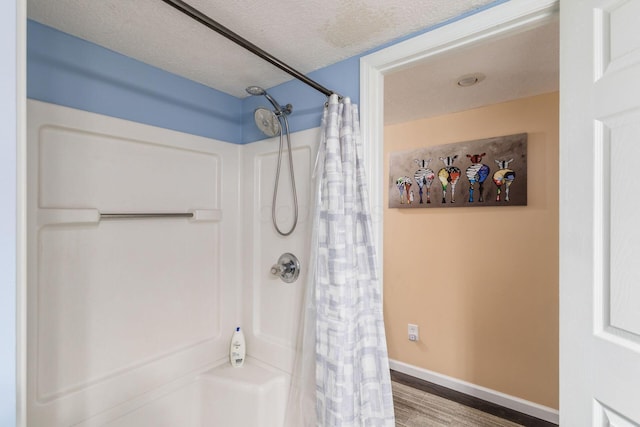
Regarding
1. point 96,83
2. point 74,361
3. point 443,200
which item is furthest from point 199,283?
point 443,200

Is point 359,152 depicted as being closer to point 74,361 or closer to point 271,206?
point 271,206

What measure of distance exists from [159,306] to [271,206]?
784mm

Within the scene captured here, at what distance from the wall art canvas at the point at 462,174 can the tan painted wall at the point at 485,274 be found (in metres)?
0.06

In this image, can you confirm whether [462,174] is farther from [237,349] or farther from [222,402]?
[222,402]

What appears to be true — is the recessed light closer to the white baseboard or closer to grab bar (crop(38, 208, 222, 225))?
grab bar (crop(38, 208, 222, 225))

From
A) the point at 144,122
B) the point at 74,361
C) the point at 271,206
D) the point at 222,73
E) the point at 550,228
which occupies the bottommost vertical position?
the point at 74,361

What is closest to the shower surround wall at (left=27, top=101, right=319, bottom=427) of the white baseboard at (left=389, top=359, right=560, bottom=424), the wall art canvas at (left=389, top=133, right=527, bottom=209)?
the wall art canvas at (left=389, top=133, right=527, bottom=209)

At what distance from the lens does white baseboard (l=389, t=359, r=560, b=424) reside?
196cm

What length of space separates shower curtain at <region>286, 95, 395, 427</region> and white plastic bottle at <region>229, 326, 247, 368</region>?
565mm

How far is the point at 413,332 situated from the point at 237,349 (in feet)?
5.13

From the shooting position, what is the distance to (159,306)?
147cm

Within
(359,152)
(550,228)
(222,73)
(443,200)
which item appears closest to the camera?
(359,152)
